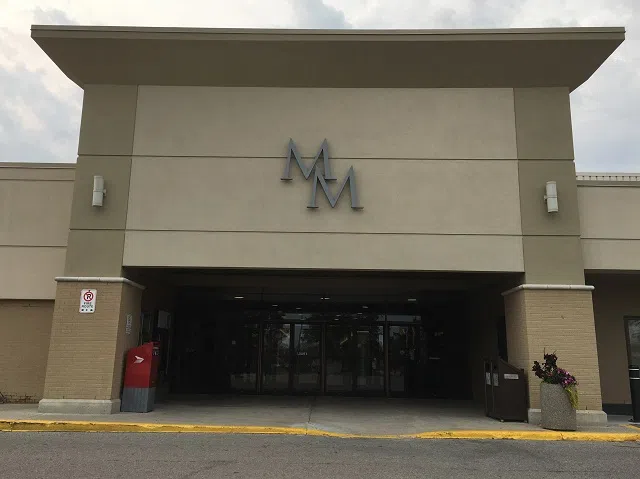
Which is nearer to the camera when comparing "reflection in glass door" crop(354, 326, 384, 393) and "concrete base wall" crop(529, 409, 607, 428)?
"concrete base wall" crop(529, 409, 607, 428)

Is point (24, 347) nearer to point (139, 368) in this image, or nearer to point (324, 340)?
point (139, 368)

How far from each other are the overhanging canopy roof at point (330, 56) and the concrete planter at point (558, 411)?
22.7ft

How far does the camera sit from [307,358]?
18781 millimetres

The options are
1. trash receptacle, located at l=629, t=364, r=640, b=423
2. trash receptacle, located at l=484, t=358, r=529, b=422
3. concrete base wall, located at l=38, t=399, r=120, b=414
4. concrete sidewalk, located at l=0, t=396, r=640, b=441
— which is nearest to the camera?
concrete sidewalk, located at l=0, t=396, r=640, b=441

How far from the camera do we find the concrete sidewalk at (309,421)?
33.9 feet

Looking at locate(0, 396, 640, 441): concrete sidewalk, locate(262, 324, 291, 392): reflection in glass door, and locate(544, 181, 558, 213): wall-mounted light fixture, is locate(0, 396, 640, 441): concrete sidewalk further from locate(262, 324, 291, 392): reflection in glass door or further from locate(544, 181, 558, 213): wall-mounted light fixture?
locate(544, 181, 558, 213): wall-mounted light fixture

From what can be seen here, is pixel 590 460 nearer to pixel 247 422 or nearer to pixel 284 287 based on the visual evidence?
pixel 247 422

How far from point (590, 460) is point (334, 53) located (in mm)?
9291

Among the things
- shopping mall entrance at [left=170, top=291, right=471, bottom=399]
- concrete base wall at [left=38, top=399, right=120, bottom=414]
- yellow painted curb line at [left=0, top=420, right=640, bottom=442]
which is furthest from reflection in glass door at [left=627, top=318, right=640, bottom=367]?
concrete base wall at [left=38, top=399, right=120, bottom=414]

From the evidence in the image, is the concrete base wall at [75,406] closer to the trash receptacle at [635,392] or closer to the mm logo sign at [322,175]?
the mm logo sign at [322,175]

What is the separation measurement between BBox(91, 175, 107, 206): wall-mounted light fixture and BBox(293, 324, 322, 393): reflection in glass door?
343 inches

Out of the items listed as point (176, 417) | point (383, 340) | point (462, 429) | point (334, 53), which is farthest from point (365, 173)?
point (383, 340)

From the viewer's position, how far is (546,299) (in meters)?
12.0

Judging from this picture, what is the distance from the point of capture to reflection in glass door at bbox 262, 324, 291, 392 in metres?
18.7
